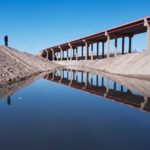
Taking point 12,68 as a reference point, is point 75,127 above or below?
below

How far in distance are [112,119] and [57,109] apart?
9.23ft

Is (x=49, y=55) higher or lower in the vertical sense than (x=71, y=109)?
higher

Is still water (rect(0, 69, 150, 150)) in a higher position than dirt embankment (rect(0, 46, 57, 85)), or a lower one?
lower

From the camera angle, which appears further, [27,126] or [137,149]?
[27,126]

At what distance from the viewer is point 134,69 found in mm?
23922

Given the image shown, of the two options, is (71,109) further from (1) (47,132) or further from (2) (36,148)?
(2) (36,148)

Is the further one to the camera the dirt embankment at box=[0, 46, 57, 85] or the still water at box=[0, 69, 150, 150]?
the dirt embankment at box=[0, 46, 57, 85]

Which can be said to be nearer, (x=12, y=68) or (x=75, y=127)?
(x=75, y=127)

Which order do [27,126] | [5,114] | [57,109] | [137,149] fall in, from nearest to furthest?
[137,149] < [27,126] < [5,114] < [57,109]

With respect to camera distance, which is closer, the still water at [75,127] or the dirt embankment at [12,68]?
the still water at [75,127]

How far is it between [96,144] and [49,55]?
87175mm

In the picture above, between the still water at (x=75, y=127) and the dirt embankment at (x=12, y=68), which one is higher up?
the dirt embankment at (x=12, y=68)

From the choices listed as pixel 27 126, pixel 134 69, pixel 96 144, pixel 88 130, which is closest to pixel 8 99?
pixel 27 126

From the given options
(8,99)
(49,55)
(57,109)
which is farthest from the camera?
(49,55)
